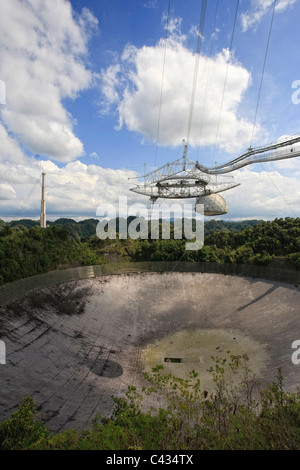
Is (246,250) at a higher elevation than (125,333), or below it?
higher

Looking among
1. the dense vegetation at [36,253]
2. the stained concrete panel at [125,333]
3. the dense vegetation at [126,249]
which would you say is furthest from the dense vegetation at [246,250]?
the dense vegetation at [36,253]

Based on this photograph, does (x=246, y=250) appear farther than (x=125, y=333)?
Yes

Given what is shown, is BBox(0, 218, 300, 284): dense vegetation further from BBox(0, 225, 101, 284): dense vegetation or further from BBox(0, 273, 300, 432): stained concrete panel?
BBox(0, 273, 300, 432): stained concrete panel

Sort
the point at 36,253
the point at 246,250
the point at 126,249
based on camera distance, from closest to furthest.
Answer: the point at 36,253 < the point at 246,250 < the point at 126,249

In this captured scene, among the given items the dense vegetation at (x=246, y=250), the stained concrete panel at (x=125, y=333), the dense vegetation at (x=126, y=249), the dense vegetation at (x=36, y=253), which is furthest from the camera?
the dense vegetation at (x=246, y=250)

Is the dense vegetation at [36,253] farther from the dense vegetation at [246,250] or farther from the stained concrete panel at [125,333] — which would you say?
the dense vegetation at [246,250]

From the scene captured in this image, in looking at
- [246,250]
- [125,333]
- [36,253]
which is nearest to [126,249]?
[36,253]

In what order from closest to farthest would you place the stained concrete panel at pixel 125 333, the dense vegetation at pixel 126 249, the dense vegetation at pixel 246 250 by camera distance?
1. the stained concrete panel at pixel 125 333
2. the dense vegetation at pixel 126 249
3. the dense vegetation at pixel 246 250

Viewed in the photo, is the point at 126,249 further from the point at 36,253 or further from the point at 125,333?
the point at 125,333

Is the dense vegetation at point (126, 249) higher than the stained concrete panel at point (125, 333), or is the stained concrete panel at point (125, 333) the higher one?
the dense vegetation at point (126, 249)
